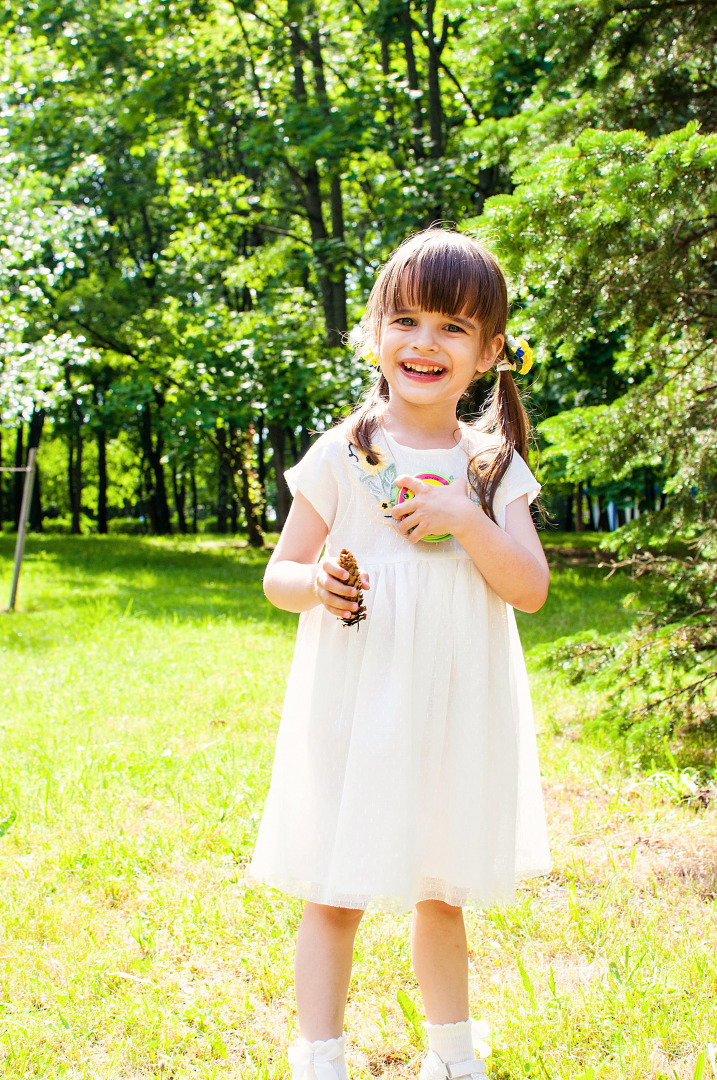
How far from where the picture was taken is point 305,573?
1.72 metres

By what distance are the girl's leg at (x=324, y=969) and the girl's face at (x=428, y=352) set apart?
40.2 inches

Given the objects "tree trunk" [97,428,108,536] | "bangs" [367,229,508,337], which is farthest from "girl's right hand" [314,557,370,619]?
"tree trunk" [97,428,108,536]

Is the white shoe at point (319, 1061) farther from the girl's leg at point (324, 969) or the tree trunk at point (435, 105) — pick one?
the tree trunk at point (435, 105)

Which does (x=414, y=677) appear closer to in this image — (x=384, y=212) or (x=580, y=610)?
(x=580, y=610)

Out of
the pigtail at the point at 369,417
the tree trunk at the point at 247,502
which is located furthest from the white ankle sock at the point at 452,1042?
the tree trunk at the point at 247,502

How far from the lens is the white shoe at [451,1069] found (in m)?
1.78

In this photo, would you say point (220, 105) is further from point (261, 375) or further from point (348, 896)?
point (348, 896)

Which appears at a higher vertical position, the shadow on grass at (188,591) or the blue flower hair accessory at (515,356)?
the blue flower hair accessory at (515,356)

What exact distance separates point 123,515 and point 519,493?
155ft

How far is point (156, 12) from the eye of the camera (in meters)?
10.6

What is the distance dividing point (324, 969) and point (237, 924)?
83cm

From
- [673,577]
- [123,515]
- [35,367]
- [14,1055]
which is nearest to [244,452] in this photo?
[35,367]

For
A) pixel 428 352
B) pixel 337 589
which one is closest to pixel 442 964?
pixel 337 589

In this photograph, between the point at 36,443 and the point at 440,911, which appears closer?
the point at 440,911
